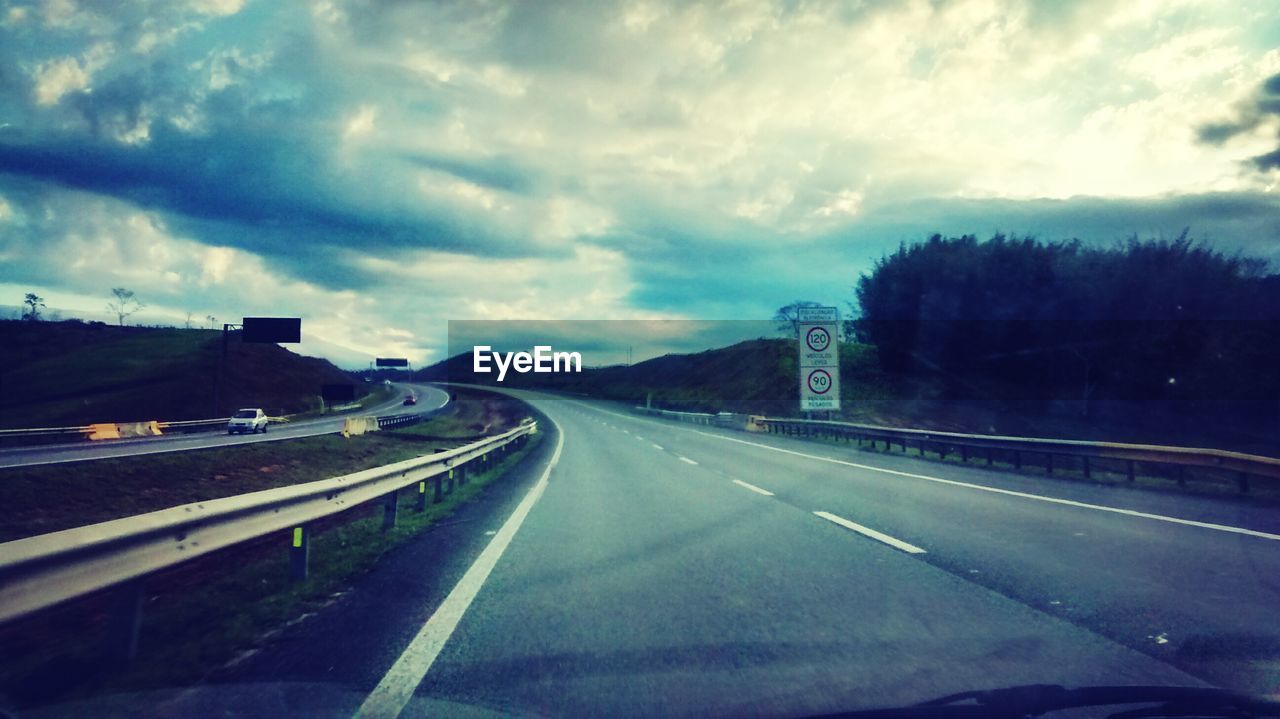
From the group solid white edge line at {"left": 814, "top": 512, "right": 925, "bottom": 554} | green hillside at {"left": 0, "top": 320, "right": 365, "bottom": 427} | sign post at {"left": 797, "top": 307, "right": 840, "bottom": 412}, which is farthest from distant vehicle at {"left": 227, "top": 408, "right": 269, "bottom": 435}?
solid white edge line at {"left": 814, "top": 512, "right": 925, "bottom": 554}

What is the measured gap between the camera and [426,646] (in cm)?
441

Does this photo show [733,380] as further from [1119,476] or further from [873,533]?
[873,533]

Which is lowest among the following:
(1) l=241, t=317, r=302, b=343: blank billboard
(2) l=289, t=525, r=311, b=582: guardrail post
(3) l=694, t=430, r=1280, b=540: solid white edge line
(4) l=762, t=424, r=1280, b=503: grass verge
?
(4) l=762, t=424, r=1280, b=503: grass verge

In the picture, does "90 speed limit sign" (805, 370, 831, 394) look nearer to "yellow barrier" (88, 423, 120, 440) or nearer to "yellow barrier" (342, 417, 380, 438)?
"yellow barrier" (342, 417, 380, 438)

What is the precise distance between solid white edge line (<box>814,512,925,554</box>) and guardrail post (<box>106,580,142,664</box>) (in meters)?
6.24

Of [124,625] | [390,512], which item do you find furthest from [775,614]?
[390,512]

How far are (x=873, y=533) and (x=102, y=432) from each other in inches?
1510

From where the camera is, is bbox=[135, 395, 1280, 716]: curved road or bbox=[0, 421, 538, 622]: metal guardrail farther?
bbox=[135, 395, 1280, 716]: curved road

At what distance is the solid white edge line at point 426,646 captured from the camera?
3.54 metres

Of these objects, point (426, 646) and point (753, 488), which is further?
point (753, 488)

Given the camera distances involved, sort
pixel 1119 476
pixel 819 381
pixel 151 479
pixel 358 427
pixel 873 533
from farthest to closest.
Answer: pixel 358 427
pixel 819 381
pixel 151 479
pixel 1119 476
pixel 873 533

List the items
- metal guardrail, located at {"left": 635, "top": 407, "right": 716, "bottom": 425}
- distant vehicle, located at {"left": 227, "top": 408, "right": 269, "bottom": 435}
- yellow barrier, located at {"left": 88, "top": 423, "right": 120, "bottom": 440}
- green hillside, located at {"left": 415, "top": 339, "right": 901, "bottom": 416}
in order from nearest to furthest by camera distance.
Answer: yellow barrier, located at {"left": 88, "top": 423, "right": 120, "bottom": 440} < distant vehicle, located at {"left": 227, "top": 408, "right": 269, "bottom": 435} < metal guardrail, located at {"left": 635, "top": 407, "right": 716, "bottom": 425} < green hillside, located at {"left": 415, "top": 339, "right": 901, "bottom": 416}

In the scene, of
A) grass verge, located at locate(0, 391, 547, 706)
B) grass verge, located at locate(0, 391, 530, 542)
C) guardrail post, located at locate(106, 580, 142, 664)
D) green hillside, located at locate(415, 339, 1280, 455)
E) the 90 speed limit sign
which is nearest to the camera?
grass verge, located at locate(0, 391, 547, 706)

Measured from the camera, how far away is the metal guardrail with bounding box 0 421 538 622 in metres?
3.31
